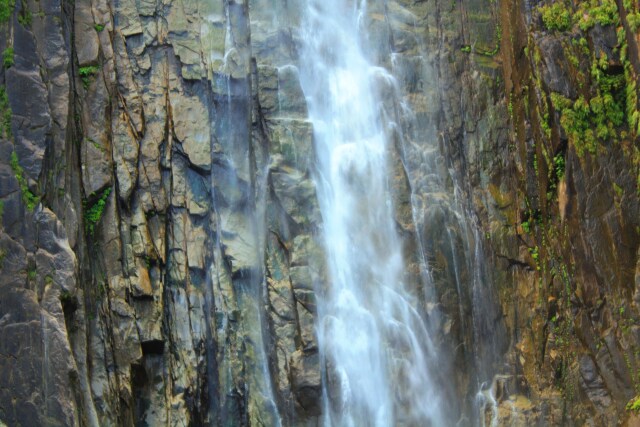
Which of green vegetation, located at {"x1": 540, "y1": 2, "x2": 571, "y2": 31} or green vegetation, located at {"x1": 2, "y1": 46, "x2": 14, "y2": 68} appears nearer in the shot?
green vegetation, located at {"x1": 2, "y1": 46, "x2": 14, "y2": 68}

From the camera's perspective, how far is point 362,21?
18.4m

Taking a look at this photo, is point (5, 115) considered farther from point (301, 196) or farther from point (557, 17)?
point (557, 17)

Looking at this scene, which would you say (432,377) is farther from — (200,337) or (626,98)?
(626,98)

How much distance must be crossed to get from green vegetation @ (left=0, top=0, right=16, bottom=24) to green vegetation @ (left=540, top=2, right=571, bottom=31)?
1129 cm

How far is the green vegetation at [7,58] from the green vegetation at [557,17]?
11376mm

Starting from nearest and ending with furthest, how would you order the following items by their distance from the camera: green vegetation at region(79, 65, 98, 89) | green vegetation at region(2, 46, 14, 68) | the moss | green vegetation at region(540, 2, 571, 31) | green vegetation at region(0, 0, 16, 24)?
green vegetation at region(2, 46, 14, 68) < green vegetation at region(0, 0, 16, 24) < green vegetation at region(79, 65, 98, 89) < the moss < green vegetation at region(540, 2, 571, 31)

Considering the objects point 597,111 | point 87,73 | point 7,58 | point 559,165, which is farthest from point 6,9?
point 597,111

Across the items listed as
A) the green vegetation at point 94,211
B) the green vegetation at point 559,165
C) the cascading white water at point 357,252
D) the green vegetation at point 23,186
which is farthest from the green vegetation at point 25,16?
the green vegetation at point 559,165

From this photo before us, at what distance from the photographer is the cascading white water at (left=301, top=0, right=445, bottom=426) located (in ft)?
50.8

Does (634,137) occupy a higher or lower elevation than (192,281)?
higher

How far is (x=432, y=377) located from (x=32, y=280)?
8294mm

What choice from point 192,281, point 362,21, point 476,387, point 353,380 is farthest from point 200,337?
point 362,21

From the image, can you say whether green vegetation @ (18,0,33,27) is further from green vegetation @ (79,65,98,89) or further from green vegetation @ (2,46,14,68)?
green vegetation @ (79,65,98,89)

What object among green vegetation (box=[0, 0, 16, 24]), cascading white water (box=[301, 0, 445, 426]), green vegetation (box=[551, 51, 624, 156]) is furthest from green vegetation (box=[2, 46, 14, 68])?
green vegetation (box=[551, 51, 624, 156])
